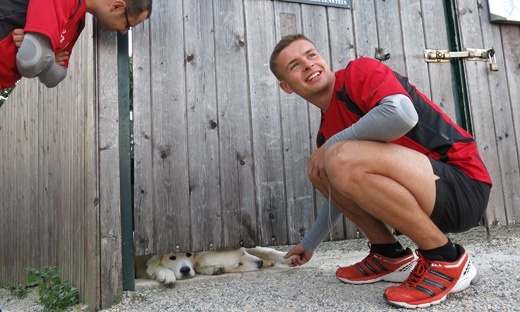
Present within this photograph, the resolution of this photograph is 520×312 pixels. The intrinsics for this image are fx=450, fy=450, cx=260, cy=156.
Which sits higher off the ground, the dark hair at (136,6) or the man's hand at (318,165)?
the dark hair at (136,6)

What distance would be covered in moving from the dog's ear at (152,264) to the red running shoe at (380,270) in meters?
1.15

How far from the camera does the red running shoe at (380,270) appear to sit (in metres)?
2.30

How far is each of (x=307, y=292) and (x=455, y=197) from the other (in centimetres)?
84

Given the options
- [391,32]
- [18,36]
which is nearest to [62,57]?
[18,36]

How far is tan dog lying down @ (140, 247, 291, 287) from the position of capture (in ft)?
9.09

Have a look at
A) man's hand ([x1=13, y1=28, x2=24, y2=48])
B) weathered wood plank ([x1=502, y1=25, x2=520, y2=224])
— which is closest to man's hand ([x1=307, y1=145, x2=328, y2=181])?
man's hand ([x1=13, y1=28, x2=24, y2=48])

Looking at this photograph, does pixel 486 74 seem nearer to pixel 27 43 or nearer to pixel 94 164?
pixel 94 164

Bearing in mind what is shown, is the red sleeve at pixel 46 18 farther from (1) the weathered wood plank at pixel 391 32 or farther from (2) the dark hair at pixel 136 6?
(1) the weathered wood plank at pixel 391 32

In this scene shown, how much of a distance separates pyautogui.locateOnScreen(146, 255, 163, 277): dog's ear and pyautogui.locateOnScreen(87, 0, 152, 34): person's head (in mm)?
1420

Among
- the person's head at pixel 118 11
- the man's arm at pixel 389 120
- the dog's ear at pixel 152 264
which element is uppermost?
the person's head at pixel 118 11

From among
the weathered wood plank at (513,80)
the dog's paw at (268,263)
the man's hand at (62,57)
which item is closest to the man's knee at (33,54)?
the man's hand at (62,57)

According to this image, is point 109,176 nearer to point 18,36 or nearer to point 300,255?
point 18,36

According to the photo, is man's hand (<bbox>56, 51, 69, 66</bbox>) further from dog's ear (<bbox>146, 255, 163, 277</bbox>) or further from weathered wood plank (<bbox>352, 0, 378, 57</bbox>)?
weathered wood plank (<bbox>352, 0, 378, 57</bbox>)

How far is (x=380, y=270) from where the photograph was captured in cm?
234
